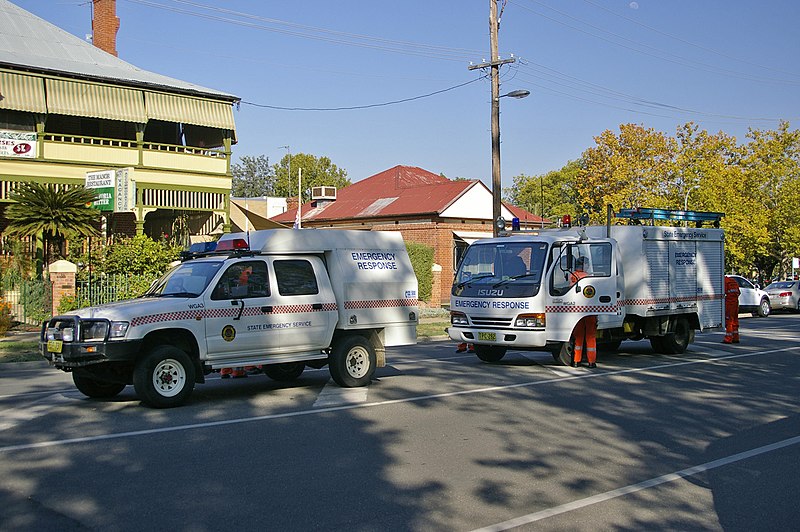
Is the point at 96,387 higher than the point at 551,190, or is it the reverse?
the point at 551,190

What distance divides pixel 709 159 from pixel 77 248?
121 ft

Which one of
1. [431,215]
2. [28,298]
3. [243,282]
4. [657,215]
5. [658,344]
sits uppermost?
[431,215]

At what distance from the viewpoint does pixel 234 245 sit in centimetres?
1132

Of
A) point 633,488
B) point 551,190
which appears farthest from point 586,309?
point 551,190

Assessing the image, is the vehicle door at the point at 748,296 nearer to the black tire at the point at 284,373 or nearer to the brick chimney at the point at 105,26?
the black tire at the point at 284,373

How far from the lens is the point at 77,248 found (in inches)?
934

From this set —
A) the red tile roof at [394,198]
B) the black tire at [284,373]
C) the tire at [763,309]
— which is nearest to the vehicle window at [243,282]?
the black tire at [284,373]

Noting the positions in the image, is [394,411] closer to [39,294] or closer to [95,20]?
[39,294]

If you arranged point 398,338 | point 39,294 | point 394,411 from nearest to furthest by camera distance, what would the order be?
point 394,411 < point 398,338 < point 39,294

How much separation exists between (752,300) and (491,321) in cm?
2168

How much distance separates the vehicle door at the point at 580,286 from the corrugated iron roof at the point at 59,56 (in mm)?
19880

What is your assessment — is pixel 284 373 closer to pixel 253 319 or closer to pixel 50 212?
pixel 253 319

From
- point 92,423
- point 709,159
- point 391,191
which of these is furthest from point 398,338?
point 709,159

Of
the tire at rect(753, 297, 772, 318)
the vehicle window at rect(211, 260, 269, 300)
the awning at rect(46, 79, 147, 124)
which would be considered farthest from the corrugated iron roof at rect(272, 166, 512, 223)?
the vehicle window at rect(211, 260, 269, 300)
